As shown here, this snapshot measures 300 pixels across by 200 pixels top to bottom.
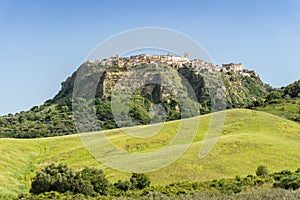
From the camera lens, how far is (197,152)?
63094 mm

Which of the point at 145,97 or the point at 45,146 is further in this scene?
the point at 145,97

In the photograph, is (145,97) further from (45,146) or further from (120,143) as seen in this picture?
(120,143)

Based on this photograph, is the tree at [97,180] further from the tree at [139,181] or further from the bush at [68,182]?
the tree at [139,181]

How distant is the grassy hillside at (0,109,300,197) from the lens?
2163 inches


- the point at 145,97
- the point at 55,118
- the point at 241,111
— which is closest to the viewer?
the point at 241,111

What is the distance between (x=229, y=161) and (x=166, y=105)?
3347 inches

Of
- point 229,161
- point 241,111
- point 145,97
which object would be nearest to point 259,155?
point 229,161

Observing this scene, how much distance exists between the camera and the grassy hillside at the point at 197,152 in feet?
180

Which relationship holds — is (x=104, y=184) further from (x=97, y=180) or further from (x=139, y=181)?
(x=139, y=181)

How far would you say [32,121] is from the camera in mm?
166375

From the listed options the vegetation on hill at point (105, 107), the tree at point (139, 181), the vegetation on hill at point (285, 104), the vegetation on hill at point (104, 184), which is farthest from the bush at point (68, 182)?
the vegetation on hill at point (285, 104)

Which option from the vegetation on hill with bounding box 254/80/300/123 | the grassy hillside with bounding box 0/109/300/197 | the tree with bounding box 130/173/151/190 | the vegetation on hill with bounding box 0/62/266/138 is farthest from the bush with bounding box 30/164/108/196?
the vegetation on hill with bounding box 254/80/300/123

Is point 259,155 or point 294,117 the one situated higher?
point 294,117

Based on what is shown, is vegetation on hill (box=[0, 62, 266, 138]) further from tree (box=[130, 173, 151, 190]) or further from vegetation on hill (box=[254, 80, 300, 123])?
tree (box=[130, 173, 151, 190])
